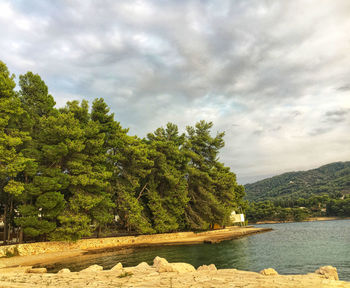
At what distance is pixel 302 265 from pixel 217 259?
563 cm

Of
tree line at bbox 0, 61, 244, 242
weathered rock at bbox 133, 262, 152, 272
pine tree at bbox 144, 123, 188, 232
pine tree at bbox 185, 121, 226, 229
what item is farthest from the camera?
pine tree at bbox 185, 121, 226, 229

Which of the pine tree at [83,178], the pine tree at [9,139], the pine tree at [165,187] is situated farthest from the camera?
the pine tree at [165,187]

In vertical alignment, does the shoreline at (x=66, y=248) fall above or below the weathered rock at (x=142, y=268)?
below

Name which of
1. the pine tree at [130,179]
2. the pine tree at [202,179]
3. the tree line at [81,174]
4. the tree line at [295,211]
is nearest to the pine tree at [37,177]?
the tree line at [81,174]

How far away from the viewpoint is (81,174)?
2445cm

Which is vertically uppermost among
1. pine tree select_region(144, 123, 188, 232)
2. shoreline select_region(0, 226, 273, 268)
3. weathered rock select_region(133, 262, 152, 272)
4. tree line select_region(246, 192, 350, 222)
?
pine tree select_region(144, 123, 188, 232)

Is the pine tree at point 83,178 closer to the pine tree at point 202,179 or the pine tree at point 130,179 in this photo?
the pine tree at point 130,179

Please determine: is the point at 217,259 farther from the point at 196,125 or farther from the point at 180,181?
the point at 196,125

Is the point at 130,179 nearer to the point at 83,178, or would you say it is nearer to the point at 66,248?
the point at 83,178

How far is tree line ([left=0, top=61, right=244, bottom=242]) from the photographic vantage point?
21078mm

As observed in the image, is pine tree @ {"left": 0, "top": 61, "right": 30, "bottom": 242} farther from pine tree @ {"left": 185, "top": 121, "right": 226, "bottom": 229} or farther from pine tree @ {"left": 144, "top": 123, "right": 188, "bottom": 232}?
pine tree @ {"left": 185, "top": 121, "right": 226, "bottom": 229}

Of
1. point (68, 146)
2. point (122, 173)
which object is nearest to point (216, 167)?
point (122, 173)

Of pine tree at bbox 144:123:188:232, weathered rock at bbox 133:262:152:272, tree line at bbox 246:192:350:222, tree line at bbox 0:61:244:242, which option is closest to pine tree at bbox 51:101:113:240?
tree line at bbox 0:61:244:242

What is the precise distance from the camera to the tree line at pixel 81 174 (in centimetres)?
2108
